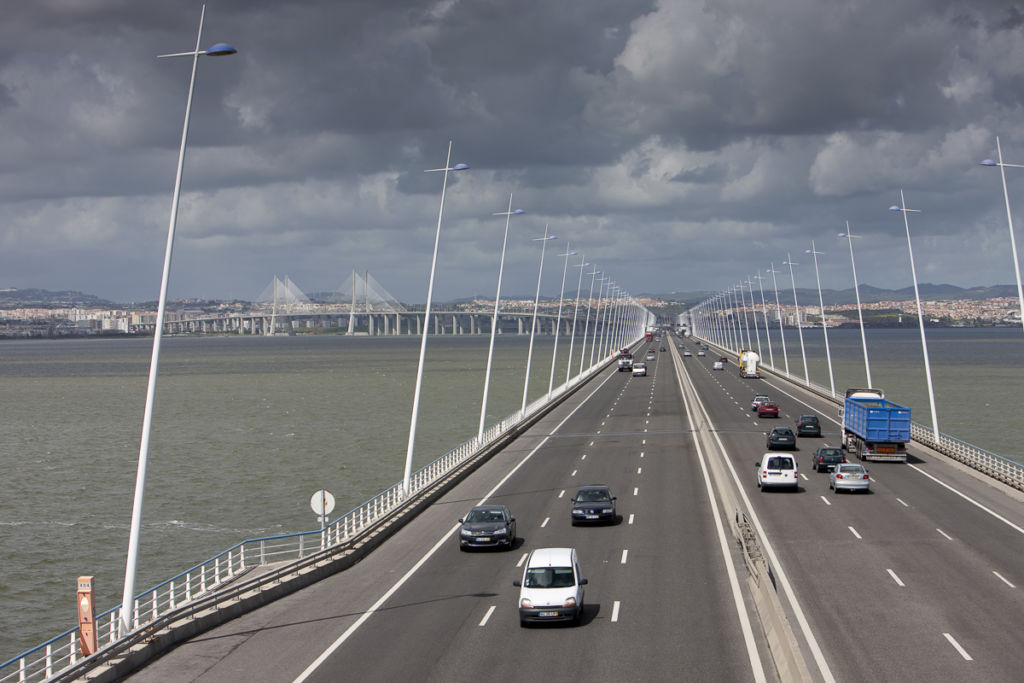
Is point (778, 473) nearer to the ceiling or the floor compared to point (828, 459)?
nearer to the floor

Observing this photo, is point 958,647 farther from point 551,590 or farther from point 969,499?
point 969,499

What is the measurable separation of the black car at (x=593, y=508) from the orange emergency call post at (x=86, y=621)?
1667 centimetres

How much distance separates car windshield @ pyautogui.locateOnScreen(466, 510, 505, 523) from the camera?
30031mm

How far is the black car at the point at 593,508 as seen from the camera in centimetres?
3281

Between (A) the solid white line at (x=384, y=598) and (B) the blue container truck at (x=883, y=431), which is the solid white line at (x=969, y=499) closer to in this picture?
(B) the blue container truck at (x=883, y=431)

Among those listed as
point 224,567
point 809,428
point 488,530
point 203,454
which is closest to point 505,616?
point 488,530

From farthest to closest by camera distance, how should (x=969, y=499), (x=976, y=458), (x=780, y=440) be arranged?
1. (x=780, y=440)
2. (x=976, y=458)
3. (x=969, y=499)

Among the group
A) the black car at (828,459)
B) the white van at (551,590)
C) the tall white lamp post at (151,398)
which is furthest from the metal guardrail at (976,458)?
the tall white lamp post at (151,398)

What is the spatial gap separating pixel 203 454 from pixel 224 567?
4055cm

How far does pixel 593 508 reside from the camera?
1294 inches

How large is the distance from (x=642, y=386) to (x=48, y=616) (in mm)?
80072

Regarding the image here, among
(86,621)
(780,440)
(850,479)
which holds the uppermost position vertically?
(780,440)

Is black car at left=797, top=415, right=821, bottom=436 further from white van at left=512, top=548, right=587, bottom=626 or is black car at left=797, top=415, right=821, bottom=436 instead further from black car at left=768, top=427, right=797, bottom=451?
white van at left=512, top=548, right=587, bottom=626

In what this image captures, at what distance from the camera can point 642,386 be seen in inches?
4227
